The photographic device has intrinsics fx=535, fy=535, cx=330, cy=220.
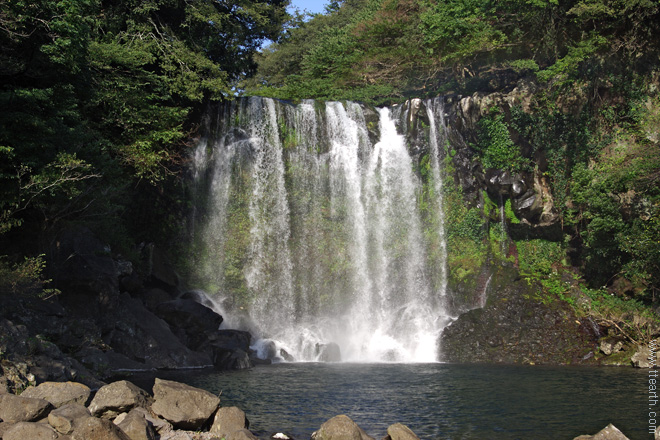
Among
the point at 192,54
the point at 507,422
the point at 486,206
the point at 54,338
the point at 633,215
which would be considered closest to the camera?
the point at 507,422

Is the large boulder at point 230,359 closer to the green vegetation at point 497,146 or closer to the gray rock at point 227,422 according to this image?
the gray rock at point 227,422

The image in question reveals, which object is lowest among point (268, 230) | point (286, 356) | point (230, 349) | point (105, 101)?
point (286, 356)

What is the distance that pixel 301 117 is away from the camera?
24547 mm

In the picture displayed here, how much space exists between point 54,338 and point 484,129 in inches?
738

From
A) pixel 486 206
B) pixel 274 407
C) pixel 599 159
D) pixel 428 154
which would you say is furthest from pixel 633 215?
pixel 274 407

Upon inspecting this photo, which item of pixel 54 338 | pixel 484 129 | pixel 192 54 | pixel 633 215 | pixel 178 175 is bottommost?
pixel 54 338

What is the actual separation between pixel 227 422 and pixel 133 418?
4.93ft

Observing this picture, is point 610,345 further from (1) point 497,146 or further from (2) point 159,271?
(2) point 159,271

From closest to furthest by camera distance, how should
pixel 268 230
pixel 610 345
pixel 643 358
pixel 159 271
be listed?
1. pixel 643 358
2. pixel 610 345
3. pixel 159 271
4. pixel 268 230

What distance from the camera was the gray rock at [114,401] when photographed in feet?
28.3

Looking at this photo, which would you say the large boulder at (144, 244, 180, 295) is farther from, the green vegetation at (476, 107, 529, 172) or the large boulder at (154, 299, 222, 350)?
the green vegetation at (476, 107, 529, 172)

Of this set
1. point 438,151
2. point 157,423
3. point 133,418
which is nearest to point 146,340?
point 157,423

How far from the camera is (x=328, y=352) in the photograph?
19719 millimetres

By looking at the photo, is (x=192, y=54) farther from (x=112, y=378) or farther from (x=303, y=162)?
(x=112, y=378)
